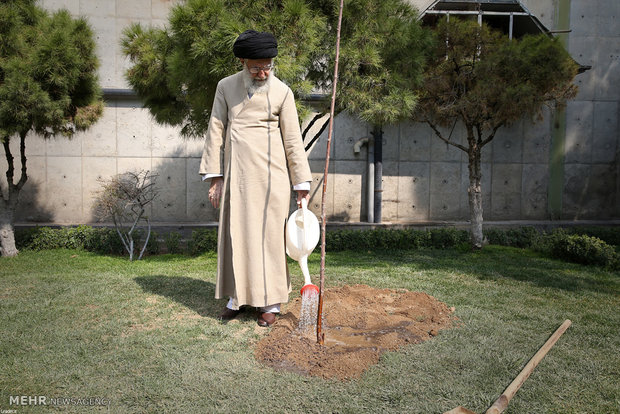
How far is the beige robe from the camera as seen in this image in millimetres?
3371

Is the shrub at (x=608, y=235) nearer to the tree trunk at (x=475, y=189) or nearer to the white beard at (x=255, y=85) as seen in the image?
the tree trunk at (x=475, y=189)

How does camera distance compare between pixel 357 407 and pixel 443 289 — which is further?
pixel 443 289

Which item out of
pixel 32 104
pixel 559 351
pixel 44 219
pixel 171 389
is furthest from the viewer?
pixel 44 219

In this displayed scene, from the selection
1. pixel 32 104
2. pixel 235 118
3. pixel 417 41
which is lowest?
pixel 235 118

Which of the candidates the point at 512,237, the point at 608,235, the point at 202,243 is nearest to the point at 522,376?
the point at 202,243

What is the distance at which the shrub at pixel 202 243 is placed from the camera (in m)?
7.70

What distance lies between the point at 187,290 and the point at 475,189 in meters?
5.34

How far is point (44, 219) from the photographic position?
976cm

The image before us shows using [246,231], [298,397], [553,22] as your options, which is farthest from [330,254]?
[553,22]

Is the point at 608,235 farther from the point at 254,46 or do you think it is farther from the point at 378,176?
the point at 254,46

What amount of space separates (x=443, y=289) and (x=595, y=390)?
85.3 inches

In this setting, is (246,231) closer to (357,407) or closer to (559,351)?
(357,407)

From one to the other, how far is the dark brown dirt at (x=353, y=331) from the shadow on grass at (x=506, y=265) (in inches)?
70.4

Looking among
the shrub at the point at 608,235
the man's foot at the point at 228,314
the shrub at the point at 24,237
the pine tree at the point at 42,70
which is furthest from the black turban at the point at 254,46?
the shrub at the point at 608,235
